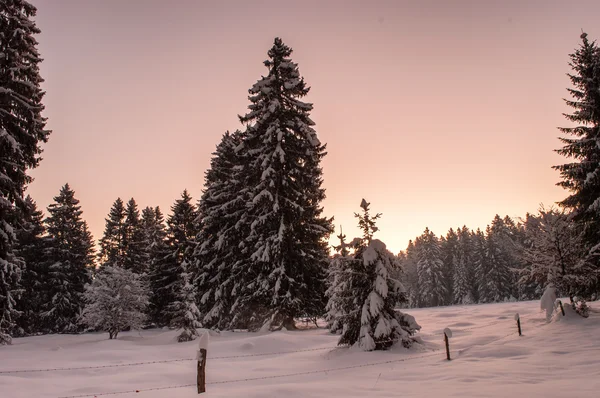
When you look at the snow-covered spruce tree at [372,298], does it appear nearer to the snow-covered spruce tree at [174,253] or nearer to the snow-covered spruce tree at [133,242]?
the snow-covered spruce tree at [174,253]

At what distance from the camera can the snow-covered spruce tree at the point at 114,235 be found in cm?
5188

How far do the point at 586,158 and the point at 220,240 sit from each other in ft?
73.7

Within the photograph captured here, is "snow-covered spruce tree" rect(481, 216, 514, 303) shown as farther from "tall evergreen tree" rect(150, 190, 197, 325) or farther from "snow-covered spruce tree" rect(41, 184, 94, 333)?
"snow-covered spruce tree" rect(41, 184, 94, 333)

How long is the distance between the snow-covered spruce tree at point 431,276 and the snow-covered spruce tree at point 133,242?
5056cm

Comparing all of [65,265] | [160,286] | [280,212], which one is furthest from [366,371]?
[65,265]

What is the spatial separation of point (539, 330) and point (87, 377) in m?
17.6

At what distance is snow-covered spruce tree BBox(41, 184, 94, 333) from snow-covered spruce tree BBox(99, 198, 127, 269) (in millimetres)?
6223

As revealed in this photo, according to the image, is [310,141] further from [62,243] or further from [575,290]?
[62,243]

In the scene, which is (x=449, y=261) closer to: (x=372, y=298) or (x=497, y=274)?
(x=497, y=274)

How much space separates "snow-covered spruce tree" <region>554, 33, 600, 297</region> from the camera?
17562mm

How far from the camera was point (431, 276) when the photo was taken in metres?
72.5

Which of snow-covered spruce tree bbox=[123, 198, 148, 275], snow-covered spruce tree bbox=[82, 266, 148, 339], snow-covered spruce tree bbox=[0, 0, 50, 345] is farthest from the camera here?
snow-covered spruce tree bbox=[123, 198, 148, 275]

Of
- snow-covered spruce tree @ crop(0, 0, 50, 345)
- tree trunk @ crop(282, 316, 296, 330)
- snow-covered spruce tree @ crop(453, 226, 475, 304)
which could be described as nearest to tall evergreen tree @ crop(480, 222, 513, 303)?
snow-covered spruce tree @ crop(453, 226, 475, 304)

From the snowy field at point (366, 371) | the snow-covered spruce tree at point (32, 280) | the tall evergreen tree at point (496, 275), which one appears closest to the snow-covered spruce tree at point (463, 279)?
the tall evergreen tree at point (496, 275)
